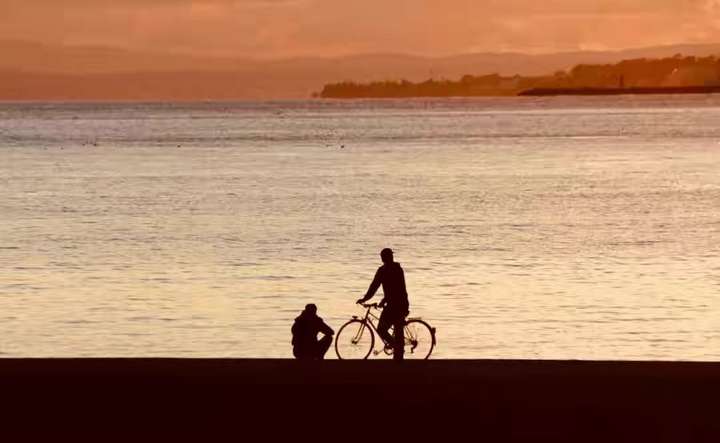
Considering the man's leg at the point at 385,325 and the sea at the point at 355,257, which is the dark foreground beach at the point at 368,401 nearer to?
the man's leg at the point at 385,325

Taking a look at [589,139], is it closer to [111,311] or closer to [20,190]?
[20,190]

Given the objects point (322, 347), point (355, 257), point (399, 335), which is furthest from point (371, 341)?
point (355, 257)

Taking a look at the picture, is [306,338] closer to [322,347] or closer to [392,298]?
[322,347]

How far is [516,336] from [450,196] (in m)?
55.2

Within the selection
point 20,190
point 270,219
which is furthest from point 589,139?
point 270,219

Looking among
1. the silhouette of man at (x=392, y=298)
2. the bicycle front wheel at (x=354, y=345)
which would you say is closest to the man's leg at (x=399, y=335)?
the silhouette of man at (x=392, y=298)

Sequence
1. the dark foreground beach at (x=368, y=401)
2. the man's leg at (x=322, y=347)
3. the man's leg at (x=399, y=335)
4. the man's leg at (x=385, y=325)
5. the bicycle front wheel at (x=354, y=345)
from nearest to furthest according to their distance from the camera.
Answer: the dark foreground beach at (x=368, y=401) → the man's leg at (x=322, y=347) → the man's leg at (x=399, y=335) → the man's leg at (x=385, y=325) → the bicycle front wheel at (x=354, y=345)

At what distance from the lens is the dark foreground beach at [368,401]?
12664 millimetres

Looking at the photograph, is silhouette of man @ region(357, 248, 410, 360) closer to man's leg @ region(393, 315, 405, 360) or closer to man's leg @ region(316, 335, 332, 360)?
man's leg @ region(393, 315, 405, 360)

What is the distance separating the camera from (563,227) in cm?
6306

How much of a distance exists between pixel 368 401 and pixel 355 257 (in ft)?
118

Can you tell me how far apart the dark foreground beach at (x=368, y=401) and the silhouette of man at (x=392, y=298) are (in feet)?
8.71

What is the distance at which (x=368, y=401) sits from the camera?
13.8 m

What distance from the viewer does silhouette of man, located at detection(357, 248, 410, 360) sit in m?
18.7
